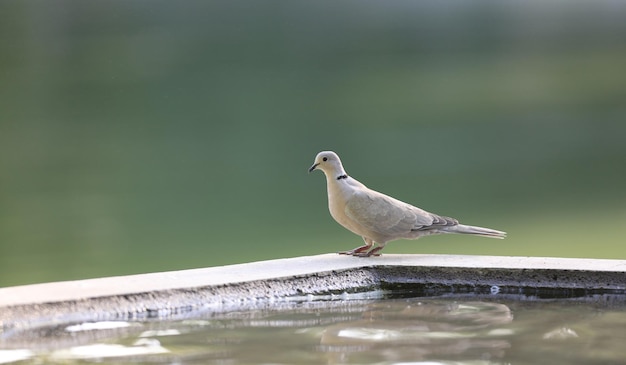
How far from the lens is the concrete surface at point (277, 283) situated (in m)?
3.67

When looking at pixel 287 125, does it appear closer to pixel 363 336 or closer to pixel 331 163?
pixel 331 163

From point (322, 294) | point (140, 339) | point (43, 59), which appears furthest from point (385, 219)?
point (43, 59)

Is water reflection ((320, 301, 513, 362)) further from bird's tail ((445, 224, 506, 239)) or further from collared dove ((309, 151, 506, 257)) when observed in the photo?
bird's tail ((445, 224, 506, 239))

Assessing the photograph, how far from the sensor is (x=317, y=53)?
17797 mm

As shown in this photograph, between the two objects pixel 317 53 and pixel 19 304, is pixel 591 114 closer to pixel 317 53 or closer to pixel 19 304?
pixel 317 53

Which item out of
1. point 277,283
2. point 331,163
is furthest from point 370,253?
point 277,283

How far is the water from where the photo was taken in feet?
10.5

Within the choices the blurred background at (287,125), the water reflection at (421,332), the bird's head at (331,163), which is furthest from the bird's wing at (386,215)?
the blurred background at (287,125)

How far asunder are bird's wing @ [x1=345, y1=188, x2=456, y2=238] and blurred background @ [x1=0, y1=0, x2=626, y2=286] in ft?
8.00

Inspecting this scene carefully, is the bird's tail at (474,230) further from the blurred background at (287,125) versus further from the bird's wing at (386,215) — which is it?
the blurred background at (287,125)

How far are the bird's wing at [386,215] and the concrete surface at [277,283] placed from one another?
20cm

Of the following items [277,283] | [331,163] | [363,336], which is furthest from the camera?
[331,163]

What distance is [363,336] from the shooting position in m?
3.48

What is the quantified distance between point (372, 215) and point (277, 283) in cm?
73
